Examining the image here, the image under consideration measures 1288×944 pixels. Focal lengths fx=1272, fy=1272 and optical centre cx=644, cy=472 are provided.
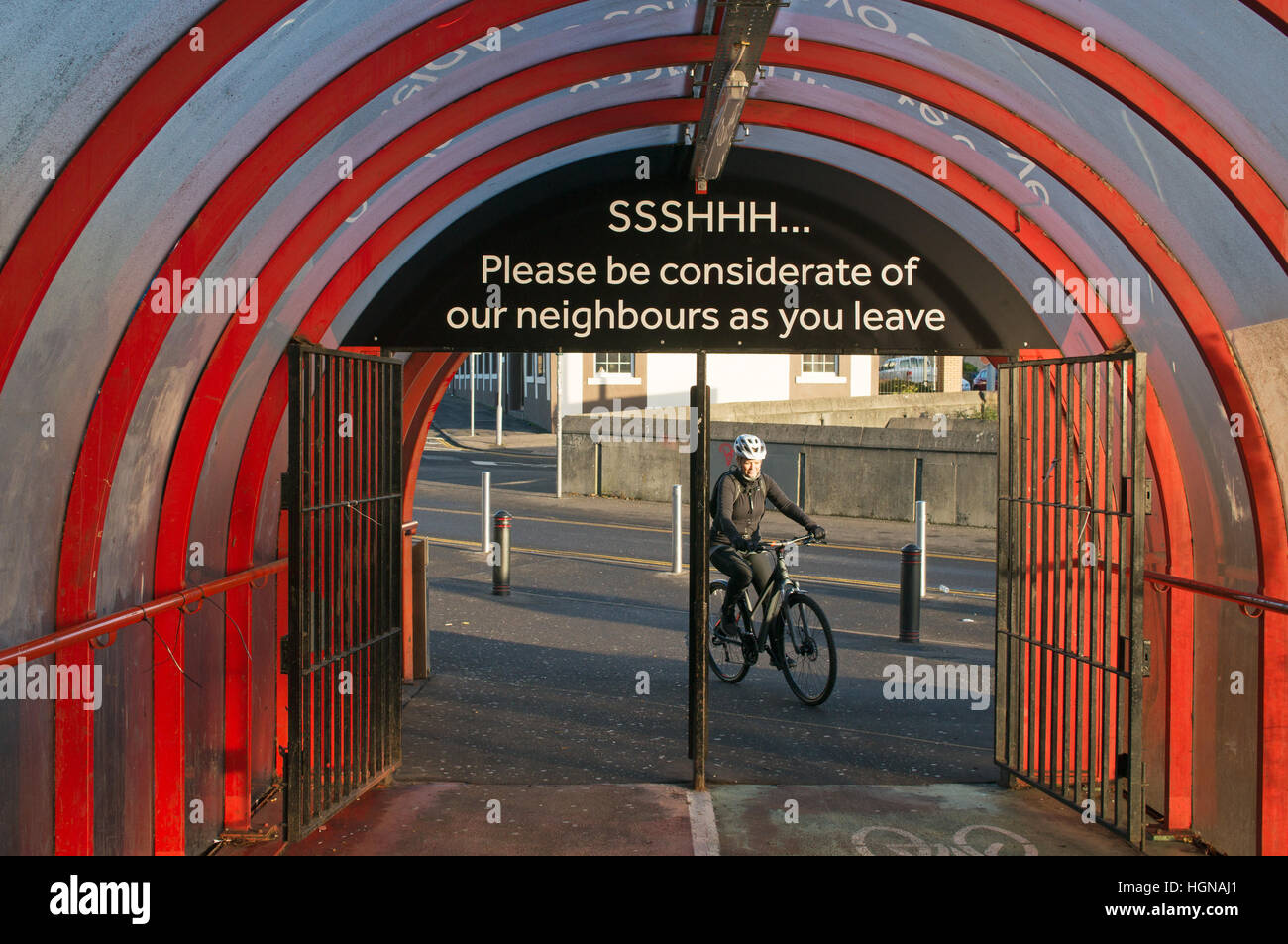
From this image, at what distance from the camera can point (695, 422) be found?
7039mm

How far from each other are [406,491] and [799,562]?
26.8 feet

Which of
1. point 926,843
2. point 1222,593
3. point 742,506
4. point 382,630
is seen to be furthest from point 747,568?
point 1222,593

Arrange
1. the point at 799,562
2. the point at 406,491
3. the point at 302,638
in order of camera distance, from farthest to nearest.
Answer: the point at 799,562
the point at 406,491
the point at 302,638

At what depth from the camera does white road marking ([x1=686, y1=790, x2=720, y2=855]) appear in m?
6.34

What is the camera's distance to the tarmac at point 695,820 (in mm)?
6375

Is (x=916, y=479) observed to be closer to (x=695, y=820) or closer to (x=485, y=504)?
(x=485, y=504)

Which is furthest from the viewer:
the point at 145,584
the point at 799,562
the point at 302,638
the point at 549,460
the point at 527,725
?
the point at 549,460

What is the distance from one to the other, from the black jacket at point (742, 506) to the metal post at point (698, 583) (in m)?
2.27

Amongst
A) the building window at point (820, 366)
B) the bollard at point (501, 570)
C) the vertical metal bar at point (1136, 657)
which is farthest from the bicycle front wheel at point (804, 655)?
the building window at point (820, 366)

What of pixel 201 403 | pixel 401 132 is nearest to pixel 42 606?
pixel 201 403

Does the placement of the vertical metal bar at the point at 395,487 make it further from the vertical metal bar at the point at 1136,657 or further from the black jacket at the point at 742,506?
the vertical metal bar at the point at 1136,657

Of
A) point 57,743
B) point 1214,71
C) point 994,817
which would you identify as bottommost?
point 994,817

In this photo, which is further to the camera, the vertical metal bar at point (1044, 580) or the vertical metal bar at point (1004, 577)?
the vertical metal bar at point (1004, 577)

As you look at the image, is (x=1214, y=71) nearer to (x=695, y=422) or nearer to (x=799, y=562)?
(x=695, y=422)
